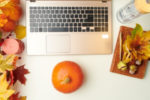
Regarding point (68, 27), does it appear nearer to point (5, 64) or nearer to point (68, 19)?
point (68, 19)

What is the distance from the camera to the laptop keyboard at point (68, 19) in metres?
0.72

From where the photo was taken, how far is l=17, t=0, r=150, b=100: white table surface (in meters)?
0.74

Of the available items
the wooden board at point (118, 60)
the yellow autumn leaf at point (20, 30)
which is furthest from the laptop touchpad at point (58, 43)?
the wooden board at point (118, 60)

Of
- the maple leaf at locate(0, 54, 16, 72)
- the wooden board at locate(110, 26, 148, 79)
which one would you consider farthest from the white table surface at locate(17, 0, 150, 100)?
the maple leaf at locate(0, 54, 16, 72)

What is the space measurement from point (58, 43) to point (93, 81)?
0.78 feet

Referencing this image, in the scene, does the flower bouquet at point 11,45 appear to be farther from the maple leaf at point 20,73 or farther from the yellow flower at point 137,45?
the yellow flower at point 137,45

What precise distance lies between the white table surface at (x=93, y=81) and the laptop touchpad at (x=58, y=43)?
33 millimetres

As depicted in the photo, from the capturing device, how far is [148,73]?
753 mm

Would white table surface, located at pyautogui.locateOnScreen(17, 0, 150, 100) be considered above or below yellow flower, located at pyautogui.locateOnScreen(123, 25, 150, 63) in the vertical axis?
below

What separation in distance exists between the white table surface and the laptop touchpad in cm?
3

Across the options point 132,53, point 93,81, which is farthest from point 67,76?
point 132,53

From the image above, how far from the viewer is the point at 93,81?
753 millimetres

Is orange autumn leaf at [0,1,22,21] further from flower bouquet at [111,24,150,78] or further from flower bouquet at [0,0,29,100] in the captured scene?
flower bouquet at [111,24,150,78]

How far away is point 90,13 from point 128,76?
13.2 inches
